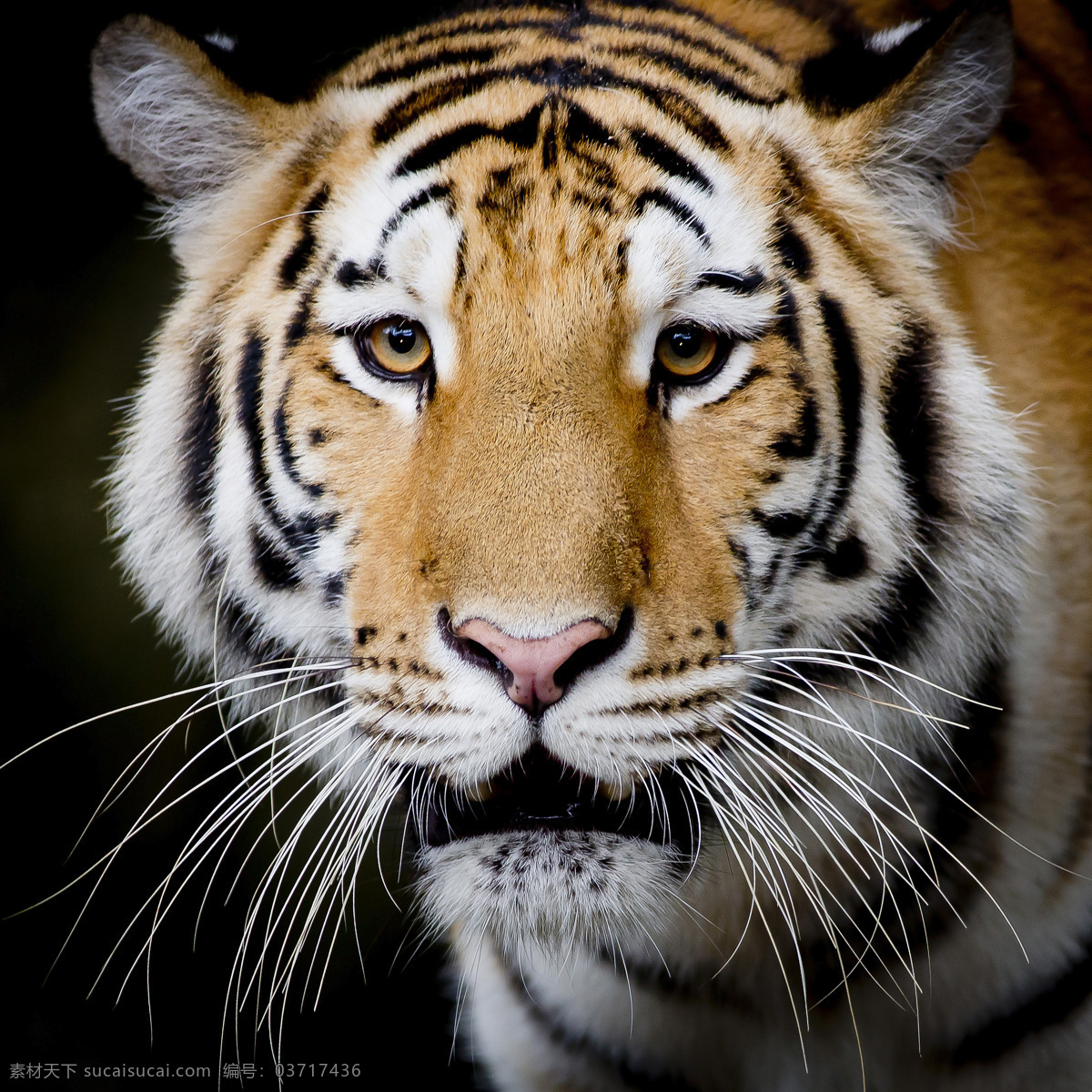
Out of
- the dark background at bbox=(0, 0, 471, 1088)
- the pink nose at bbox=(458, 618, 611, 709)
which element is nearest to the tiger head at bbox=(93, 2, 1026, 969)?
the pink nose at bbox=(458, 618, 611, 709)

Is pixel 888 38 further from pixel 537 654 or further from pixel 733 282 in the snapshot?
pixel 537 654

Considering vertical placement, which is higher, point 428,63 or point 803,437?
point 428,63

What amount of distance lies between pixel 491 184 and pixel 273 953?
3.69 feet

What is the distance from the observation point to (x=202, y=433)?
99 centimetres

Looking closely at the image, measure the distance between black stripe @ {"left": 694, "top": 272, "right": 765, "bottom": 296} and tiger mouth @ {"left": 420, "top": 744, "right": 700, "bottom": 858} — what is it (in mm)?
377

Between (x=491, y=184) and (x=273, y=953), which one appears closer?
(x=491, y=184)

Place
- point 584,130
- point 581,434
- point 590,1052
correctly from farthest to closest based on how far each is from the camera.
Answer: point 590,1052 < point 584,130 < point 581,434

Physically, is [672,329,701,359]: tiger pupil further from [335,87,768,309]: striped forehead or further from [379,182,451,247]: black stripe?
[379,182,451,247]: black stripe

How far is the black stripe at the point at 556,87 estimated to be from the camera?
0.92 m

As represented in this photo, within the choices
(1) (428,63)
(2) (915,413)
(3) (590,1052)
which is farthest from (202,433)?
(3) (590,1052)

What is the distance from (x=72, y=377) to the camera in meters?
1.35

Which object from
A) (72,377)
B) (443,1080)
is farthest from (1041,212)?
(443,1080)

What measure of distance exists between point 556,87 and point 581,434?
0.34m

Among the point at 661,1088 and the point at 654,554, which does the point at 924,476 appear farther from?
the point at 661,1088
